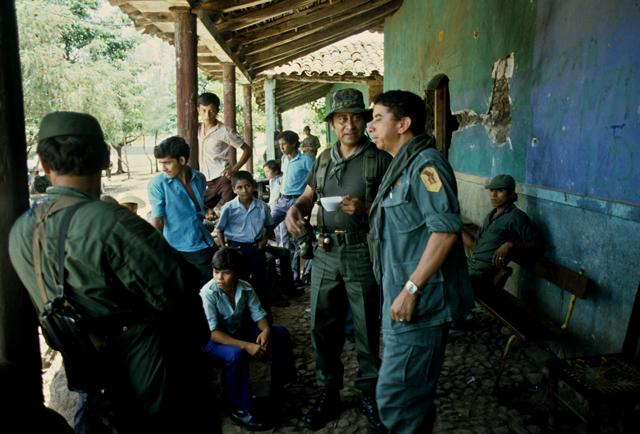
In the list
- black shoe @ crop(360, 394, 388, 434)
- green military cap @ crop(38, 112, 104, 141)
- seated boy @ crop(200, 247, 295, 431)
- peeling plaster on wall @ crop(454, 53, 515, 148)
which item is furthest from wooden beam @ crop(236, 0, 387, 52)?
green military cap @ crop(38, 112, 104, 141)

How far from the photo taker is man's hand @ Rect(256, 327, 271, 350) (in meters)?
3.45

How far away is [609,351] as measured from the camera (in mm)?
3344

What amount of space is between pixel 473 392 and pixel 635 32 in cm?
260

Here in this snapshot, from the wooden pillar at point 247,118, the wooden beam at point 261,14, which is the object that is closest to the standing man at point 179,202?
the wooden beam at point 261,14

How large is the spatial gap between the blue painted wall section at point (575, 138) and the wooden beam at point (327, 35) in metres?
4.12

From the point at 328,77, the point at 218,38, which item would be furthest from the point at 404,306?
the point at 328,77

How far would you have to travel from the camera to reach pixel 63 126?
1751mm

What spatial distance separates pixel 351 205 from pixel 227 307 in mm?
1258

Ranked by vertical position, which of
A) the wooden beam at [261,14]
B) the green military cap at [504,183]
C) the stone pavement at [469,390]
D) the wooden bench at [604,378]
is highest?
the wooden beam at [261,14]

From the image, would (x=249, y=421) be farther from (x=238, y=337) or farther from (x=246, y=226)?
(x=246, y=226)

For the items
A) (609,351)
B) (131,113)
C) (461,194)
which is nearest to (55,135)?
(609,351)

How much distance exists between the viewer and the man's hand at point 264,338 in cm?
345

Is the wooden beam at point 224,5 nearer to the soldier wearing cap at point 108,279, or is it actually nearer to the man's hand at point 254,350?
the man's hand at point 254,350

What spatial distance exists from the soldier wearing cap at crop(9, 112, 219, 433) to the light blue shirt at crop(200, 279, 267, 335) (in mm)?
1496
